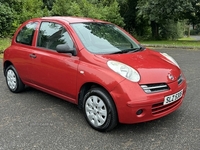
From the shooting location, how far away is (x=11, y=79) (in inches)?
206

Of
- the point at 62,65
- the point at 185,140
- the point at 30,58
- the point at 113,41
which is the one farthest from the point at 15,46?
the point at 185,140

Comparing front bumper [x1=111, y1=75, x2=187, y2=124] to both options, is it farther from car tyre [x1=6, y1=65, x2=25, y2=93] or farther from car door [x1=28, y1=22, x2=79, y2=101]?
car tyre [x1=6, y1=65, x2=25, y2=93]

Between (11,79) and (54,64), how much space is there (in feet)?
5.50

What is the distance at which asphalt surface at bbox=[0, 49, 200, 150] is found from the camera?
3.13 m

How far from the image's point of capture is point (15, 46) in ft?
16.6

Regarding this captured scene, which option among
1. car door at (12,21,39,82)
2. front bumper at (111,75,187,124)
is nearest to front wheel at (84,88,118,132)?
front bumper at (111,75,187,124)

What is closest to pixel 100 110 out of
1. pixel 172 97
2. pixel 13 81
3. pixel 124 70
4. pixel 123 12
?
pixel 124 70

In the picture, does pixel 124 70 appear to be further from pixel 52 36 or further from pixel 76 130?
pixel 52 36

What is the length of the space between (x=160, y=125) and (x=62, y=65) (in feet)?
5.76

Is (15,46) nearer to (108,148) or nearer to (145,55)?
(145,55)

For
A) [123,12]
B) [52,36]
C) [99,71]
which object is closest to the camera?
[99,71]

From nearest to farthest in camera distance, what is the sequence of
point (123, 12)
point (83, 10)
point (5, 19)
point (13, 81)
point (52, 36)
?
point (52, 36), point (13, 81), point (5, 19), point (83, 10), point (123, 12)

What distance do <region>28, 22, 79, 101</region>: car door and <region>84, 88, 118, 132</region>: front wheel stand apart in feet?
1.24

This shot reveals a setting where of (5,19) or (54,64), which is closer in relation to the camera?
(54,64)
